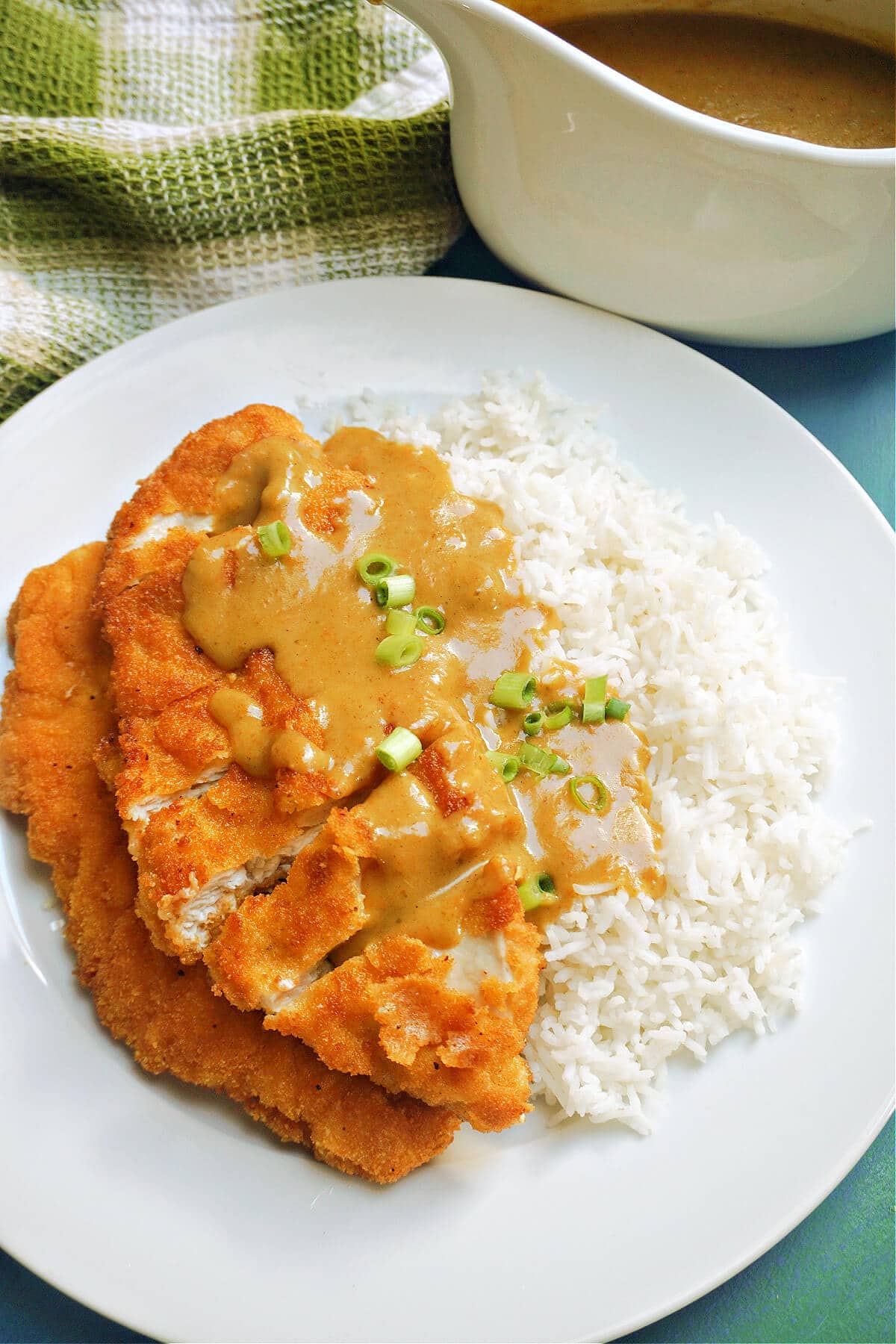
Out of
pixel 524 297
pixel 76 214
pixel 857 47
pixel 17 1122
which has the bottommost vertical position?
pixel 17 1122

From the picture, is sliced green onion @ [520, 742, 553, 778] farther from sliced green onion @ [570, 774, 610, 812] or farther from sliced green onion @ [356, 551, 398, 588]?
sliced green onion @ [356, 551, 398, 588]

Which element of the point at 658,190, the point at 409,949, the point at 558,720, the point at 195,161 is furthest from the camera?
the point at 195,161

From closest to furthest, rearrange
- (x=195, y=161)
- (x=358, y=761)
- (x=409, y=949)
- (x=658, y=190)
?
(x=409, y=949), (x=358, y=761), (x=658, y=190), (x=195, y=161)

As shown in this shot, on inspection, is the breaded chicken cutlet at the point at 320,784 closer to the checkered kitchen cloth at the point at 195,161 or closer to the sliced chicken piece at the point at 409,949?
the sliced chicken piece at the point at 409,949

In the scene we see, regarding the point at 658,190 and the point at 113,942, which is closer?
the point at 113,942

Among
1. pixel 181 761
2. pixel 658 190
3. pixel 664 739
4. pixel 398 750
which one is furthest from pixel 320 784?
pixel 658 190

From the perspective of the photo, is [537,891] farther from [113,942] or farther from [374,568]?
[113,942]

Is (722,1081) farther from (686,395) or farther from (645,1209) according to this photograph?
(686,395)

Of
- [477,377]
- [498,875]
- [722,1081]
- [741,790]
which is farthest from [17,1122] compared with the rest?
[477,377]
